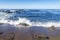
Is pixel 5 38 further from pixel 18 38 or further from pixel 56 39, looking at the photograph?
pixel 56 39

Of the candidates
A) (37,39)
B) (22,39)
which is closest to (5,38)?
(22,39)

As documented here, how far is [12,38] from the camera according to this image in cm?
828

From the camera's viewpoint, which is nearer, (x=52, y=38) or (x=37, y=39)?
(x=37, y=39)

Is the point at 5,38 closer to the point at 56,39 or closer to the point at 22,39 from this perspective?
the point at 22,39

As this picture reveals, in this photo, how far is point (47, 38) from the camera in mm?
8562

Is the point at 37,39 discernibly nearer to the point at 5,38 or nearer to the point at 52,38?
the point at 52,38

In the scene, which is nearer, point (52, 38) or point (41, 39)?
point (41, 39)

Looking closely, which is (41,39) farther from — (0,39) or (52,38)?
(0,39)

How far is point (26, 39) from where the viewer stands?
846 centimetres

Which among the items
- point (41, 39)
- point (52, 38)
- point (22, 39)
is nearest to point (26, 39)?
point (22, 39)

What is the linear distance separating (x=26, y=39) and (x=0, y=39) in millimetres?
1214

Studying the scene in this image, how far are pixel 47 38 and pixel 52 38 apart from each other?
312 millimetres

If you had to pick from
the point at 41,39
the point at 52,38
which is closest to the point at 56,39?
the point at 52,38

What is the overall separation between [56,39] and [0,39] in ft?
8.62
